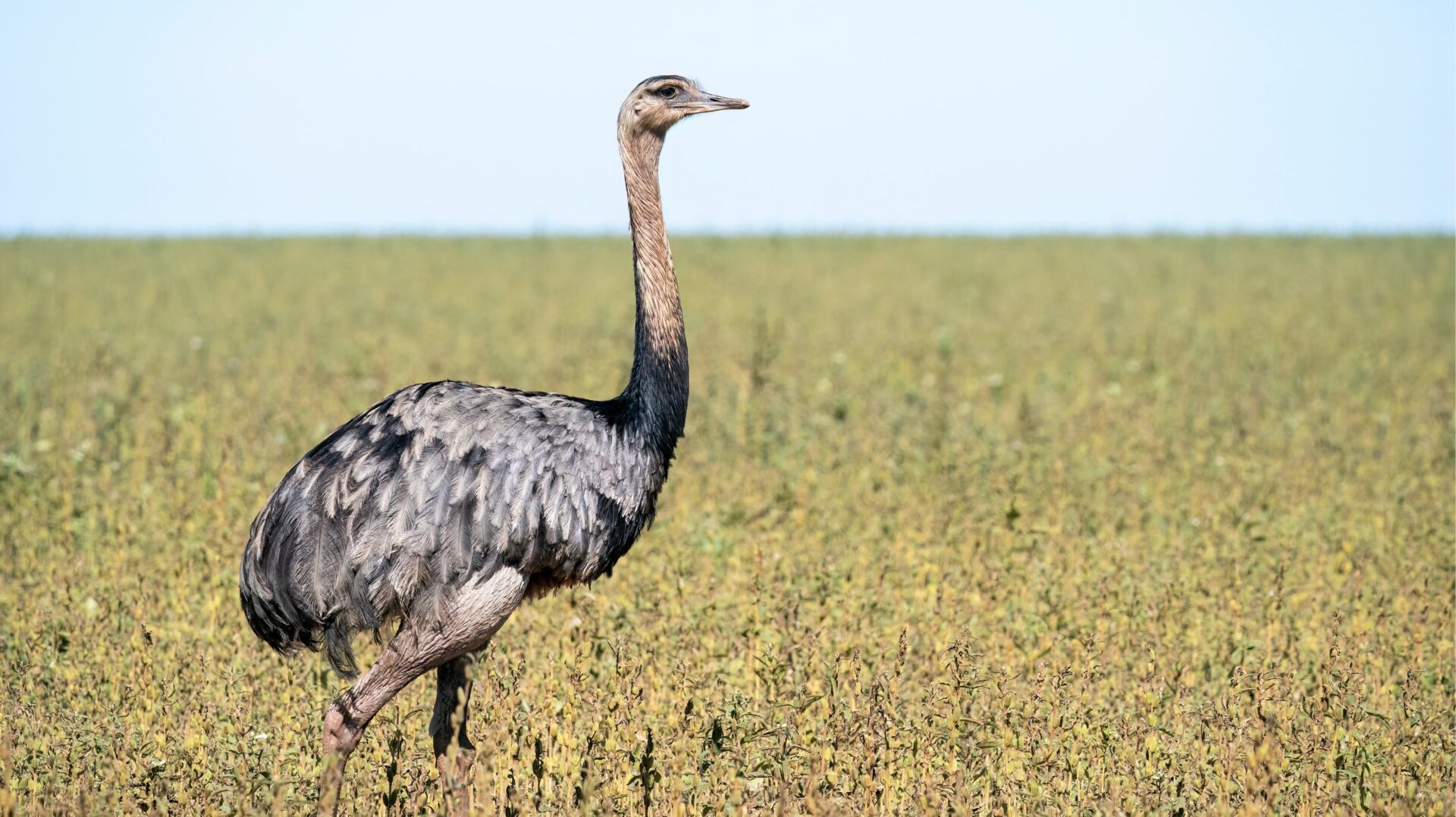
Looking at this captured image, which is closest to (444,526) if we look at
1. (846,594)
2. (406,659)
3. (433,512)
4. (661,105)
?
(433,512)

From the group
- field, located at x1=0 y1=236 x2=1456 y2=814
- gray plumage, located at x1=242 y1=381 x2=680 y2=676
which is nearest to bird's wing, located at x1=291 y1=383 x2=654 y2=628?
gray plumage, located at x1=242 y1=381 x2=680 y2=676

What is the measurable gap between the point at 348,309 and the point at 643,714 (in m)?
16.7

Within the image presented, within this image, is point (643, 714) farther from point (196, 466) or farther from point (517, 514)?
point (196, 466)

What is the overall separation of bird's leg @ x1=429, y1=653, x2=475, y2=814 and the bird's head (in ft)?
7.10

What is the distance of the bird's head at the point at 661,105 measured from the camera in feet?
19.4

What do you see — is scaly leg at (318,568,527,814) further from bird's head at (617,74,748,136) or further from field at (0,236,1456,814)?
bird's head at (617,74,748,136)

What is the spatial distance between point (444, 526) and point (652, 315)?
3.82ft

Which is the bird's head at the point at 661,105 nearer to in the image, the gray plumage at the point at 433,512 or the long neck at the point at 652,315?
A: the long neck at the point at 652,315

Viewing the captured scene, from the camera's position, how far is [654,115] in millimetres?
5926

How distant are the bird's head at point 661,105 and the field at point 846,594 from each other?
1.99 m

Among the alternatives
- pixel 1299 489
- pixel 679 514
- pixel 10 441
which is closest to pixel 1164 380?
pixel 1299 489

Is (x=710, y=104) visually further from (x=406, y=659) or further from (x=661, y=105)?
(x=406, y=659)

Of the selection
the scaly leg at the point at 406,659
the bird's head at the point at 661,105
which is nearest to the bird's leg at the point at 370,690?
the scaly leg at the point at 406,659

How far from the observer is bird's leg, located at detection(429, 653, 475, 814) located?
5.02 metres
